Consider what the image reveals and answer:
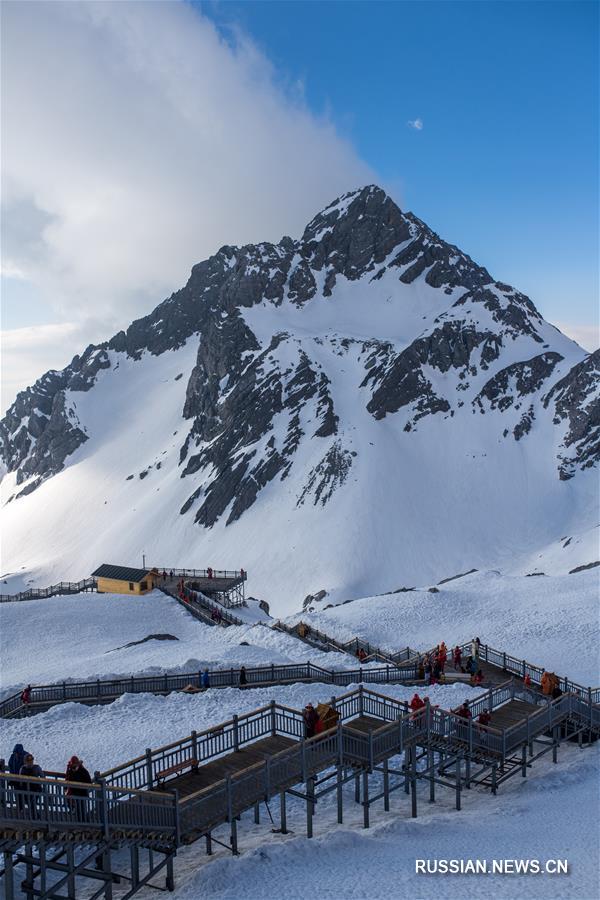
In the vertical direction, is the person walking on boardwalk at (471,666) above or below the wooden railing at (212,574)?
below

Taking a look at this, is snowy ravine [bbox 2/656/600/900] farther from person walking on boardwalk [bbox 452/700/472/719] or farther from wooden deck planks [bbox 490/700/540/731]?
person walking on boardwalk [bbox 452/700/472/719]

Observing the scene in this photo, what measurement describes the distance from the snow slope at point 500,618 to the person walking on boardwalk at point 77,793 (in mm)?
25639

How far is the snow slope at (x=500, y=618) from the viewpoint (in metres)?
38.2

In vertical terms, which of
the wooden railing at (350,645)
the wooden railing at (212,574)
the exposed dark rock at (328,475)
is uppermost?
the exposed dark rock at (328,475)

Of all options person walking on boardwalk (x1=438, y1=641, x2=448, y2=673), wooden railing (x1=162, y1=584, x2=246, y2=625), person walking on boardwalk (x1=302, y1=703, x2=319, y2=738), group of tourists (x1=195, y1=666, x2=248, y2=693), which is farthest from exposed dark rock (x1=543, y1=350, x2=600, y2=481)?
person walking on boardwalk (x1=302, y1=703, x2=319, y2=738)

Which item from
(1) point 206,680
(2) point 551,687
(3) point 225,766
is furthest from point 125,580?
(3) point 225,766

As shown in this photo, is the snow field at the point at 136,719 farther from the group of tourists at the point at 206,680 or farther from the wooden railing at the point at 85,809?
the wooden railing at the point at 85,809

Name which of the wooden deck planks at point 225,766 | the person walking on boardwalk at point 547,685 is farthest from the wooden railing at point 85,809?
the person walking on boardwalk at point 547,685

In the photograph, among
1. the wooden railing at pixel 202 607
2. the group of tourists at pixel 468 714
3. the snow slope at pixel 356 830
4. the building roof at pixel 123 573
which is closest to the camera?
the snow slope at pixel 356 830

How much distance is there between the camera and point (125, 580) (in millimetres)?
57719

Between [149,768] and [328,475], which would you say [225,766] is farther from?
[328,475]

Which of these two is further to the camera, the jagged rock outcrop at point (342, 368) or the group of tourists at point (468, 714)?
the jagged rock outcrop at point (342, 368)

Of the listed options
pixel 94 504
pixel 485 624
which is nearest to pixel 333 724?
pixel 485 624

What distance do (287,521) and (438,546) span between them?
19.6 metres
